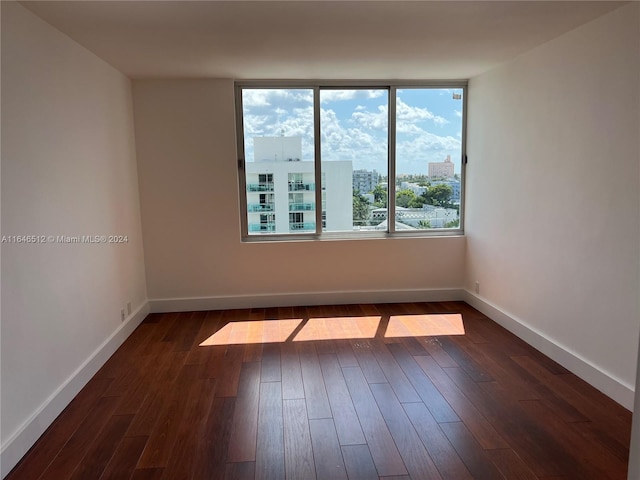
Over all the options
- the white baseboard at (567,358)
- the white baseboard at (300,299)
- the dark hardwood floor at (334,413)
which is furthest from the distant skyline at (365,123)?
the dark hardwood floor at (334,413)

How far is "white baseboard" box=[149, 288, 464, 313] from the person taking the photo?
15.5 ft

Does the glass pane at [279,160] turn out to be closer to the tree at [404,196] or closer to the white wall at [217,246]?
the white wall at [217,246]

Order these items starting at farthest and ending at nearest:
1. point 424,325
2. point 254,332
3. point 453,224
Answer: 1. point 453,224
2. point 424,325
3. point 254,332

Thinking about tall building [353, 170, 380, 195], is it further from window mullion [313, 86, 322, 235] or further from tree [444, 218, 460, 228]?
tree [444, 218, 460, 228]

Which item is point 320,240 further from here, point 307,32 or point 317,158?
point 307,32

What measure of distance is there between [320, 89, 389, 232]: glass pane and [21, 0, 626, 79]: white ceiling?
0.69 m

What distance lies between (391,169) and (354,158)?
0.44 meters

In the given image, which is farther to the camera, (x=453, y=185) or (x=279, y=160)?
(x=453, y=185)

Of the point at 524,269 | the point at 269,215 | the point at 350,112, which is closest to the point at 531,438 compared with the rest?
the point at 524,269

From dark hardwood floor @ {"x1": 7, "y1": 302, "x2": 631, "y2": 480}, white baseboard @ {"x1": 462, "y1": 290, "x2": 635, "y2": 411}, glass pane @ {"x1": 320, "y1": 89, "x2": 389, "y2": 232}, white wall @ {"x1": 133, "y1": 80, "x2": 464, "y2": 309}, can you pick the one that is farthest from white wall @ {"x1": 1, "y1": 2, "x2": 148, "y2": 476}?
white baseboard @ {"x1": 462, "y1": 290, "x2": 635, "y2": 411}

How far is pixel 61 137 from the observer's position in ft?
9.38

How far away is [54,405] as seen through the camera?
264 cm

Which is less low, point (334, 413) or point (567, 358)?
point (567, 358)

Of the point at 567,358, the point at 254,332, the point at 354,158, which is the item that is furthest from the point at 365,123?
the point at 567,358
